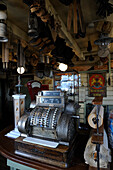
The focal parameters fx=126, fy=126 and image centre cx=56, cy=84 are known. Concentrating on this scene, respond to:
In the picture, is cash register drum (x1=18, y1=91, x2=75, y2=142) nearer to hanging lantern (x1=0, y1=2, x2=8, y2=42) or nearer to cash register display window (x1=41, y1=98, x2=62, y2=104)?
cash register display window (x1=41, y1=98, x2=62, y2=104)

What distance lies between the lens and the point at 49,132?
7.32ft

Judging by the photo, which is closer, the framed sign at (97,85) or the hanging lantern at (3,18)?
the hanging lantern at (3,18)

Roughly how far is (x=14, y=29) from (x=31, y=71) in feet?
14.0

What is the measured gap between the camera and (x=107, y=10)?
199 cm

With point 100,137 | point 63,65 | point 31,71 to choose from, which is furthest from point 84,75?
point 100,137

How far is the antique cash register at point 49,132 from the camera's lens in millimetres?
1956

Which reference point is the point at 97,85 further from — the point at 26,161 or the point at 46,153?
the point at 26,161

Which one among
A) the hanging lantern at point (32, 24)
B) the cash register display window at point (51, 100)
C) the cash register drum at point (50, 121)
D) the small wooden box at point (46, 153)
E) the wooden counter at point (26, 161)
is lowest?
the wooden counter at point (26, 161)

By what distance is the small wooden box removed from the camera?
1876 millimetres

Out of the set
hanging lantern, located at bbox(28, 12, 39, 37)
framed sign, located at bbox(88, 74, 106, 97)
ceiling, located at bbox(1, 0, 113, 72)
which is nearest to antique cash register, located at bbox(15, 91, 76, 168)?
hanging lantern, located at bbox(28, 12, 39, 37)

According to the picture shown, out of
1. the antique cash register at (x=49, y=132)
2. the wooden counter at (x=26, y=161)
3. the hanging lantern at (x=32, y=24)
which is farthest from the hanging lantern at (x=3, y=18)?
the wooden counter at (x=26, y=161)

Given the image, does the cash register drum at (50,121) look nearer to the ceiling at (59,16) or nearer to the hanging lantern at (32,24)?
the hanging lantern at (32,24)

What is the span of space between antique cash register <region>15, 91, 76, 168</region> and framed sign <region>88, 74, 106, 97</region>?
151 inches

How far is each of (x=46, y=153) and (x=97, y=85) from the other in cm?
469
